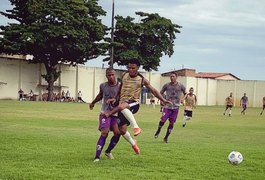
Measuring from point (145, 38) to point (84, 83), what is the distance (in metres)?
10.4

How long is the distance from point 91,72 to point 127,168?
5900 cm

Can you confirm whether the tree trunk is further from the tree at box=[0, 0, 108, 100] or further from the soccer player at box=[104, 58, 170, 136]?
the soccer player at box=[104, 58, 170, 136]

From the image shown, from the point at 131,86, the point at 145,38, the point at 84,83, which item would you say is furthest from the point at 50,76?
the point at 131,86

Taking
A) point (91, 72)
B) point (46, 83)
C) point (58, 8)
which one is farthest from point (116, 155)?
point (91, 72)

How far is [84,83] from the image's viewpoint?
68.1m

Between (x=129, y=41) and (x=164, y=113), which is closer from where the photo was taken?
(x=164, y=113)

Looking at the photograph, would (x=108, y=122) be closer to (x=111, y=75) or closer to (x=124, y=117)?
(x=124, y=117)

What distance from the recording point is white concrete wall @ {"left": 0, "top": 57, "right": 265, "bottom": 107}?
60.2m

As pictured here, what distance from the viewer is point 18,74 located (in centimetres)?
6084

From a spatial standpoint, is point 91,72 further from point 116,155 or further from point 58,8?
point 116,155

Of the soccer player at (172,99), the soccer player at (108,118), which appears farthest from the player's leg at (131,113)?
the soccer player at (172,99)

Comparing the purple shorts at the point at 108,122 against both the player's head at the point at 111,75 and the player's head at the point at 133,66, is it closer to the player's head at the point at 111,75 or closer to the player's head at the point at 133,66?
the player's head at the point at 111,75

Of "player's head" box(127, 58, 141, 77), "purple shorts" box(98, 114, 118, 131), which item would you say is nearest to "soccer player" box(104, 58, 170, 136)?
"player's head" box(127, 58, 141, 77)

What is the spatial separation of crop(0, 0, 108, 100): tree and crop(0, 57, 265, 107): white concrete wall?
2.48 m
